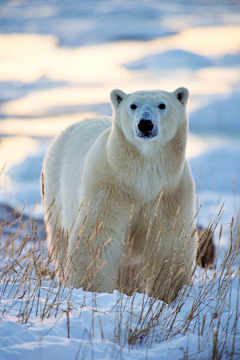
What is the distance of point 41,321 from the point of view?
7.41 feet

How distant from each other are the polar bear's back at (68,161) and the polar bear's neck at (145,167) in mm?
739

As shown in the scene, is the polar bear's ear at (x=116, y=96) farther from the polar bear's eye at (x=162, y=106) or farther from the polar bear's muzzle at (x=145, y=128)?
the polar bear's muzzle at (x=145, y=128)

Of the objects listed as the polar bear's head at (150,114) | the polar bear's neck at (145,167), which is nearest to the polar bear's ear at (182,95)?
the polar bear's head at (150,114)

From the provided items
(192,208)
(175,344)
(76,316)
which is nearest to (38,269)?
(76,316)

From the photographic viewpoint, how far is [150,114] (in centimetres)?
335

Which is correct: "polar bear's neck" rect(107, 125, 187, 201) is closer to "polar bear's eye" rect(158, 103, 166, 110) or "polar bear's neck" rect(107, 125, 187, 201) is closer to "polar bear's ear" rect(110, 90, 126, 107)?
"polar bear's eye" rect(158, 103, 166, 110)

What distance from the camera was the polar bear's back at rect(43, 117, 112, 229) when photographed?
14.2 feet

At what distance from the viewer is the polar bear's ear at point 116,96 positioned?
12.6 feet

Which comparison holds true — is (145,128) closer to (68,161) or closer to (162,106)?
(162,106)

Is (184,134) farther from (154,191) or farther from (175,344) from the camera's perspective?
(175,344)

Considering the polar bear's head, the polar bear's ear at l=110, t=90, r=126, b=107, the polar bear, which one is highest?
the polar bear's ear at l=110, t=90, r=126, b=107

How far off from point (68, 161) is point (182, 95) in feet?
5.49

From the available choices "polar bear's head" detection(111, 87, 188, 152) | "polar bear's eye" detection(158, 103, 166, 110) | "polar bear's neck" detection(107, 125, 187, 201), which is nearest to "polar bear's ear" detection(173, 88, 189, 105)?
"polar bear's head" detection(111, 87, 188, 152)

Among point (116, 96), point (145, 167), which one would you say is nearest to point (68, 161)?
point (116, 96)
